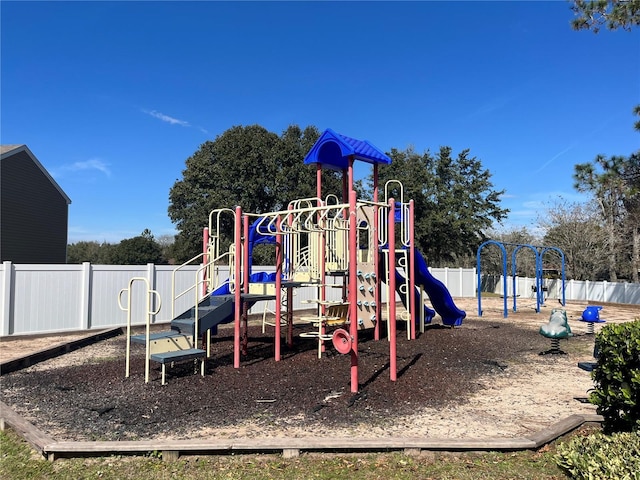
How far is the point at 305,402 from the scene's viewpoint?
5.85 meters

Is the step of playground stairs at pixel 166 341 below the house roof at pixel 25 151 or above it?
below

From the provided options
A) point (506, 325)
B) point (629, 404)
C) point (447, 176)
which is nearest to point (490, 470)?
point (629, 404)

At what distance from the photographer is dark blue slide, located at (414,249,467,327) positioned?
1184cm

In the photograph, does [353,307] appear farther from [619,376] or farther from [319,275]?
[619,376]

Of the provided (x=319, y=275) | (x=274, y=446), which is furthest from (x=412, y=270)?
(x=274, y=446)

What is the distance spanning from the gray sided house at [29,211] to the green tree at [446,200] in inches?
789

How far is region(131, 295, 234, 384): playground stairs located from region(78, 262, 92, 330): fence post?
239 inches

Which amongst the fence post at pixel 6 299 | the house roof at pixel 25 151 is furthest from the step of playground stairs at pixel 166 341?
the house roof at pixel 25 151

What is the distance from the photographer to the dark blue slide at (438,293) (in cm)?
1184

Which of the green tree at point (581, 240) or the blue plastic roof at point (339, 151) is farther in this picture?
the green tree at point (581, 240)

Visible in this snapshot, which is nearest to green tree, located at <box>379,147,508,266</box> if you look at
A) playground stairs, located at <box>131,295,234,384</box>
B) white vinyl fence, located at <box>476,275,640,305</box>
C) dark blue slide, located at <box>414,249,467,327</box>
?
white vinyl fence, located at <box>476,275,640,305</box>

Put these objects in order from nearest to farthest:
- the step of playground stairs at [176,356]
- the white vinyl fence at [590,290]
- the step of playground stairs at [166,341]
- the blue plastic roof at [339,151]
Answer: the step of playground stairs at [176,356] → the step of playground stairs at [166,341] → the blue plastic roof at [339,151] → the white vinyl fence at [590,290]

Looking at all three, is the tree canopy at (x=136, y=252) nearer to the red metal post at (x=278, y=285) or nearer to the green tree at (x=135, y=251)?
the green tree at (x=135, y=251)

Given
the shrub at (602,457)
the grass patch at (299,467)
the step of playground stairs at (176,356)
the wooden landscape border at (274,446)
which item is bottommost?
the grass patch at (299,467)
